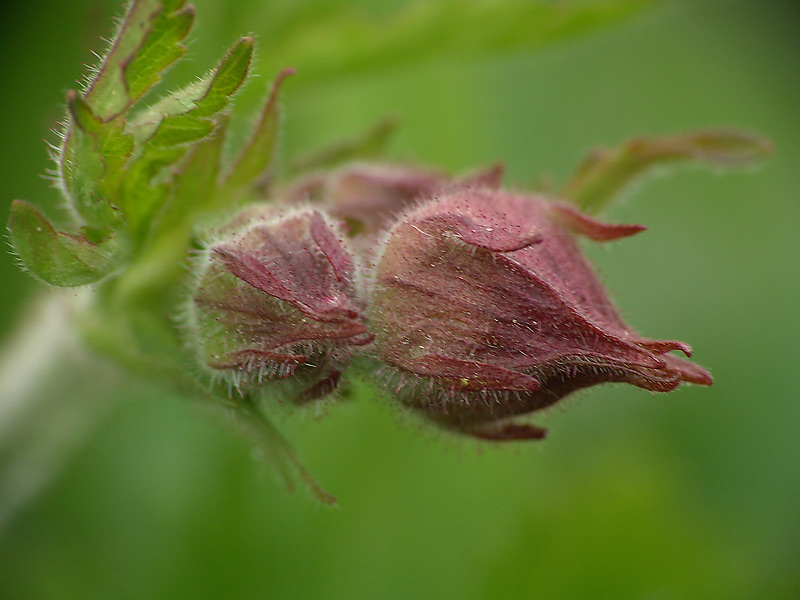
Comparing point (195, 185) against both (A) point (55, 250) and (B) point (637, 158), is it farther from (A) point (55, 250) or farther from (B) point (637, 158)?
(B) point (637, 158)

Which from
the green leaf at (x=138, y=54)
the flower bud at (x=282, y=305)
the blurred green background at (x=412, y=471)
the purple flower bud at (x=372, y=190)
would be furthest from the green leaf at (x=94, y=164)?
the blurred green background at (x=412, y=471)

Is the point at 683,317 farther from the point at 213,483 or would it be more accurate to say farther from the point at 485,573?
the point at 213,483

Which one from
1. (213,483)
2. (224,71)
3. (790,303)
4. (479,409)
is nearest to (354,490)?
(213,483)

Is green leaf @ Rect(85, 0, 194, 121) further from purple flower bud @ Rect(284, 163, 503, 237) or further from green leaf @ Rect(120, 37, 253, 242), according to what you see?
purple flower bud @ Rect(284, 163, 503, 237)

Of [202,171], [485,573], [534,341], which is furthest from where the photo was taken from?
[485,573]

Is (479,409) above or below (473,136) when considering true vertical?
below

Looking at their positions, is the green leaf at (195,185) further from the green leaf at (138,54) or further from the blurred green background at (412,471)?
the blurred green background at (412,471)
